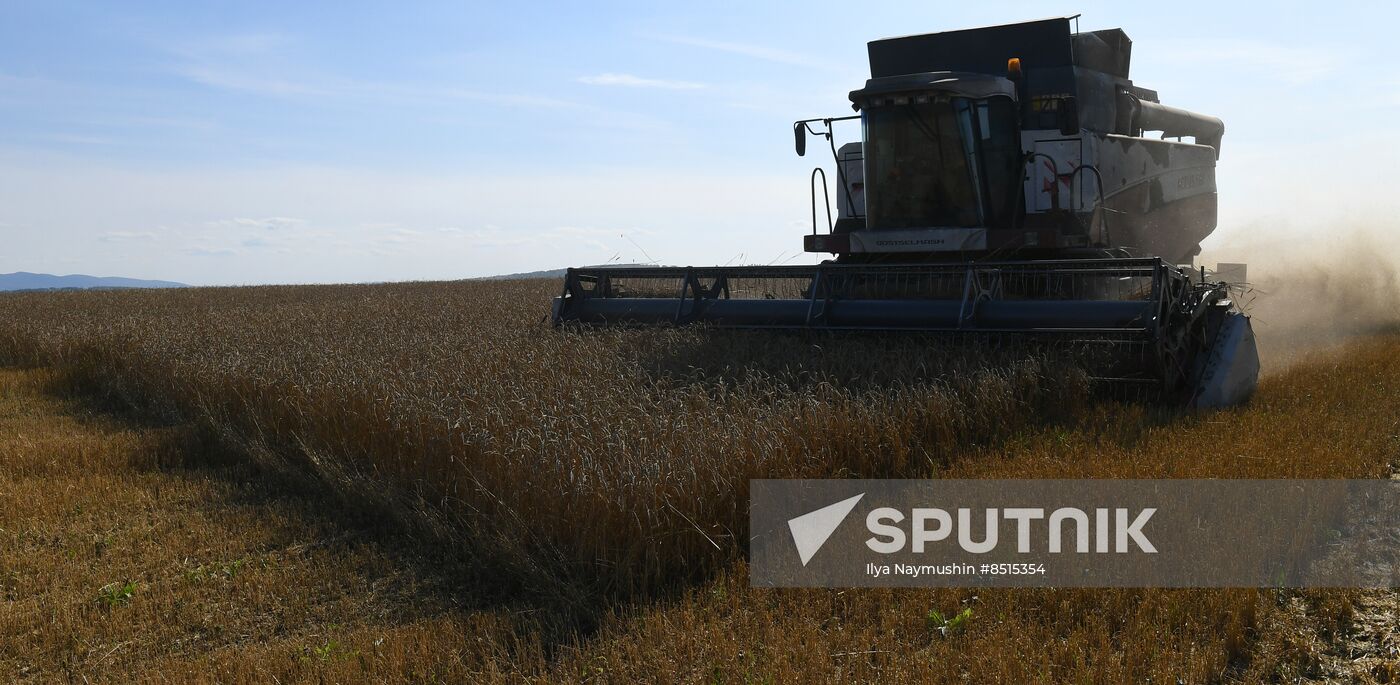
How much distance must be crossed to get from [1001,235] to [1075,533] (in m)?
4.70

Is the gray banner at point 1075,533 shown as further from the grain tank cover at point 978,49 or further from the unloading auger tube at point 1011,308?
the grain tank cover at point 978,49

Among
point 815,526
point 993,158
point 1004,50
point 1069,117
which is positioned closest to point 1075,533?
point 815,526

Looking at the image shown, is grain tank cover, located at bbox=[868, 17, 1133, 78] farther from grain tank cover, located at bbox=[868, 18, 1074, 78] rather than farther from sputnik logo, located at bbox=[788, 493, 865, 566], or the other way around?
sputnik logo, located at bbox=[788, 493, 865, 566]

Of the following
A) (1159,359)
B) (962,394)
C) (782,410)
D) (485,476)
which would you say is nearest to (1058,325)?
(1159,359)

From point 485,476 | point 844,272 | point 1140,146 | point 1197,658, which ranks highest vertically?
point 1140,146

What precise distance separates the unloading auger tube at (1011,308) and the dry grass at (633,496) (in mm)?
343

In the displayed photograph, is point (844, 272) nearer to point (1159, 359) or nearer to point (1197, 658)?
point (1159, 359)

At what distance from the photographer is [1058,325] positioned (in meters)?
7.00

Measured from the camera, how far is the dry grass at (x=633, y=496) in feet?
11.3

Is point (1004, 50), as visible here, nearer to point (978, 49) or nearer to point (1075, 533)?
point (978, 49)

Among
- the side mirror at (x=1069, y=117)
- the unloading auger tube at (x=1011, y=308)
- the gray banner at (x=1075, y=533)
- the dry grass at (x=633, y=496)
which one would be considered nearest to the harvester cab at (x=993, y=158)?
the side mirror at (x=1069, y=117)

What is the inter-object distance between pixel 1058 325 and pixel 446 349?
4.47 meters

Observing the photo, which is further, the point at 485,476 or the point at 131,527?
the point at 131,527

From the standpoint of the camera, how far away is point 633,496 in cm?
408
